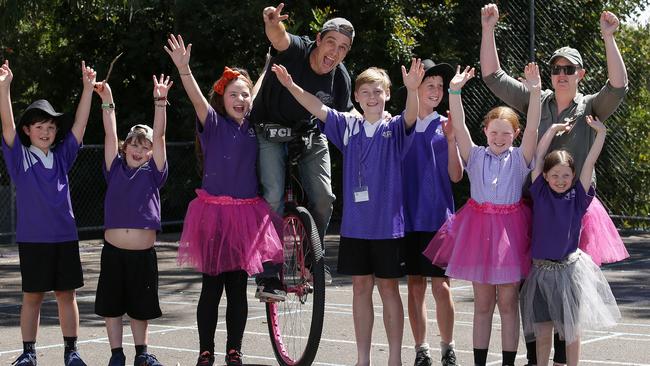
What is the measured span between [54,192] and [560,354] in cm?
318

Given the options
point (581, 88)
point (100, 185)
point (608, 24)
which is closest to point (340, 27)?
point (608, 24)

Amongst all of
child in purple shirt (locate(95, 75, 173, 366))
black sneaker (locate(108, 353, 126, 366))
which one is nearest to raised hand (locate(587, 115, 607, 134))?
child in purple shirt (locate(95, 75, 173, 366))

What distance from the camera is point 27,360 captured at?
6707mm

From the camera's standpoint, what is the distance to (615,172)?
17.1 metres

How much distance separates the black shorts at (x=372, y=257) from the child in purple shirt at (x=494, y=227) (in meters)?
0.22

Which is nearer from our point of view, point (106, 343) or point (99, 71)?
point (106, 343)

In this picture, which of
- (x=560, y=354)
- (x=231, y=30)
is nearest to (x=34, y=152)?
(x=560, y=354)

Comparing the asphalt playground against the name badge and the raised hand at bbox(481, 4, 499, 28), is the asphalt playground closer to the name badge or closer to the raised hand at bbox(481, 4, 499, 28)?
the name badge

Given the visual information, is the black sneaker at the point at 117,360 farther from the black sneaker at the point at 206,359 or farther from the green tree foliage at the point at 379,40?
the green tree foliage at the point at 379,40

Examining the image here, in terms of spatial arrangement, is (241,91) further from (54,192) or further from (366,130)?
(54,192)

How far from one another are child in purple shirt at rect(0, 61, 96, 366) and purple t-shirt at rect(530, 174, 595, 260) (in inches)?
110

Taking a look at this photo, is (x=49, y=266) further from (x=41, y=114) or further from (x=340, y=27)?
(x=340, y=27)

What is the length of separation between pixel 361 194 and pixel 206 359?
4.45ft

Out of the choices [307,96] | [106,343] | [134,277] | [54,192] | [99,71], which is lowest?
[106,343]
